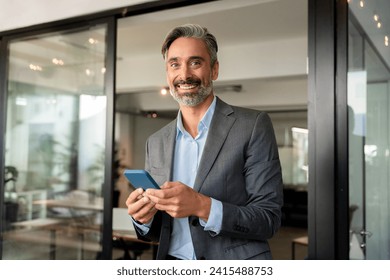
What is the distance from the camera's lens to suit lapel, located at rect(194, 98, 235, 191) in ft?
4.84

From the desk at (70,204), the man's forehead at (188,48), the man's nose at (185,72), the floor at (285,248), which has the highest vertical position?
the man's forehead at (188,48)

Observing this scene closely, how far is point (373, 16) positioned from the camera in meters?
1.68

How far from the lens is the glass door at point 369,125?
165 centimetres

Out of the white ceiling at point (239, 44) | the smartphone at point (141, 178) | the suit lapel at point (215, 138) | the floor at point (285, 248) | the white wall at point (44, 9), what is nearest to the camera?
the smartphone at point (141, 178)

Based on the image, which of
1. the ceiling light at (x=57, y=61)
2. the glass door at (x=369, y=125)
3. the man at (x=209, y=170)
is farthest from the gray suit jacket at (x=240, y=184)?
the ceiling light at (x=57, y=61)

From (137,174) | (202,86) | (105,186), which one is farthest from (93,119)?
(137,174)

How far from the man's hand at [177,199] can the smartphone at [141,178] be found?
0.02 m

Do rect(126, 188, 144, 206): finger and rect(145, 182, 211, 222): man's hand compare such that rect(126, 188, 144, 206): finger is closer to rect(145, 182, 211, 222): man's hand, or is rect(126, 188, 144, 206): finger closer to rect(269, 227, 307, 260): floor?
rect(145, 182, 211, 222): man's hand

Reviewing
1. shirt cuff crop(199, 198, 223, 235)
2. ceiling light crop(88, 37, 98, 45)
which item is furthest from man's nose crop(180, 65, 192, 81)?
ceiling light crop(88, 37, 98, 45)

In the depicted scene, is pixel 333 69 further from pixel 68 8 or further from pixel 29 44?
pixel 29 44

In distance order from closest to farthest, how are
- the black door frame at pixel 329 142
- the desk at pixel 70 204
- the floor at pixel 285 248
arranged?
the black door frame at pixel 329 142
the desk at pixel 70 204
the floor at pixel 285 248

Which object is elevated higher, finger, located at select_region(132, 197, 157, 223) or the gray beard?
the gray beard

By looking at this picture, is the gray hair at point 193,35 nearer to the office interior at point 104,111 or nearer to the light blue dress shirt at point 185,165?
the light blue dress shirt at point 185,165

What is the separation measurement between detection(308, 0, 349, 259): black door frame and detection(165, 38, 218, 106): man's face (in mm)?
480
